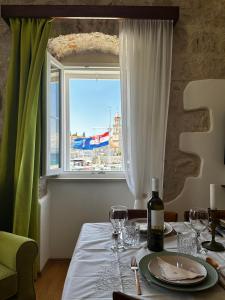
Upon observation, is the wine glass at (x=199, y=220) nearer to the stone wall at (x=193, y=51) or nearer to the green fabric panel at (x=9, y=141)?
the stone wall at (x=193, y=51)

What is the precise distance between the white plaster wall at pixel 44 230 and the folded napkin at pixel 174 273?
5.45 ft

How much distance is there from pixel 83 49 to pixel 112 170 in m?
1.38

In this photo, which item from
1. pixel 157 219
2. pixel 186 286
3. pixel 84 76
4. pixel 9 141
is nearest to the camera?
pixel 186 286

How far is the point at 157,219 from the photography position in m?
1.19

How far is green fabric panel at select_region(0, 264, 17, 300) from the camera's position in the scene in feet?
5.06

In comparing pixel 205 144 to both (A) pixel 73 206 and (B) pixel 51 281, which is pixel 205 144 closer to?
(A) pixel 73 206

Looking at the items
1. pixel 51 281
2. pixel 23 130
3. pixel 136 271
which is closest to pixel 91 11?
pixel 23 130

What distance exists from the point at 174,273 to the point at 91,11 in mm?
2321

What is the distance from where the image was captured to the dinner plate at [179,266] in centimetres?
93

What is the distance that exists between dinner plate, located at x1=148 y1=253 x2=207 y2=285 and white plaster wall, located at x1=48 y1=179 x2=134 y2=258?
1.66m

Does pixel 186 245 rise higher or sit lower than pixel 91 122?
lower

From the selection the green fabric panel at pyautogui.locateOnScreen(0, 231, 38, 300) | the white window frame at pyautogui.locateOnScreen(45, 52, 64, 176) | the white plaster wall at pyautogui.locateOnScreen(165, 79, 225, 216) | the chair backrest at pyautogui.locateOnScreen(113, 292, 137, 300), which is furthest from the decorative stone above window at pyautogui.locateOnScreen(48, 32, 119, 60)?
the chair backrest at pyautogui.locateOnScreen(113, 292, 137, 300)

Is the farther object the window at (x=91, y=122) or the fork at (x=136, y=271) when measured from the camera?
the window at (x=91, y=122)

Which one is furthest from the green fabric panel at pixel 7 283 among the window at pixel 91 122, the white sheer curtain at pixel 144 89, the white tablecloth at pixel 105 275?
the window at pixel 91 122
